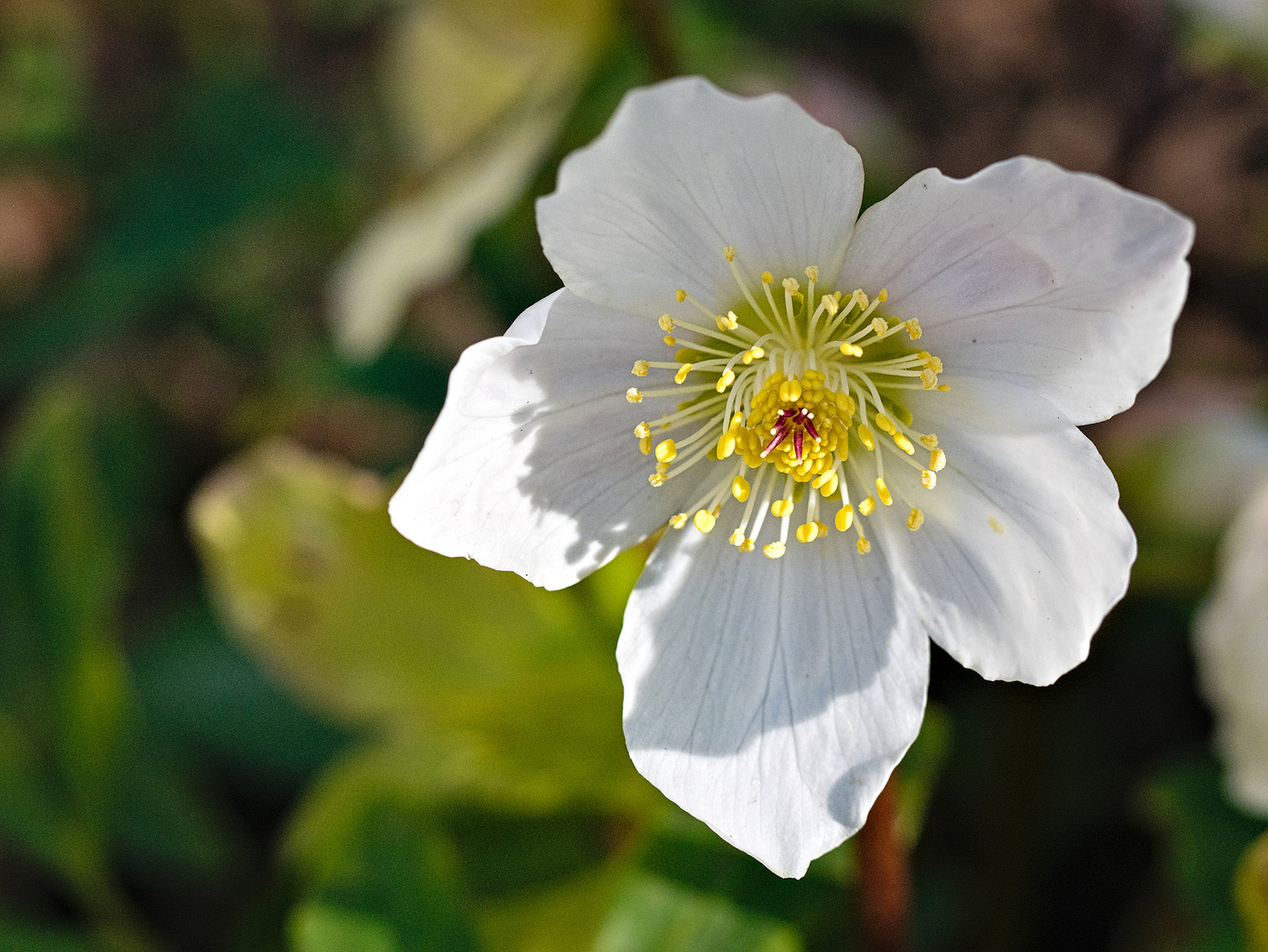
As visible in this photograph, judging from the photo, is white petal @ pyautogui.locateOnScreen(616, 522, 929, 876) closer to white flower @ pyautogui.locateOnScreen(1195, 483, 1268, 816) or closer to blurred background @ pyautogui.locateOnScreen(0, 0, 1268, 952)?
blurred background @ pyautogui.locateOnScreen(0, 0, 1268, 952)

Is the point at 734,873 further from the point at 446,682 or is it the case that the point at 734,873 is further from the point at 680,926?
the point at 446,682

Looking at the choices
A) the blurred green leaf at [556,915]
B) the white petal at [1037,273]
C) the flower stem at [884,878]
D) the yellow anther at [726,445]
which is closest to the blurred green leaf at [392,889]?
the blurred green leaf at [556,915]

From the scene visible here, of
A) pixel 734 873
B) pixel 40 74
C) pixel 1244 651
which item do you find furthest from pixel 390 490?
pixel 40 74

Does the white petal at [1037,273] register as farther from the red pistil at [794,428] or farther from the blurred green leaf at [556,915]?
the blurred green leaf at [556,915]

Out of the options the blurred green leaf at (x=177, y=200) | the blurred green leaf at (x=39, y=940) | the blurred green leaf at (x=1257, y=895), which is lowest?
the blurred green leaf at (x=1257, y=895)

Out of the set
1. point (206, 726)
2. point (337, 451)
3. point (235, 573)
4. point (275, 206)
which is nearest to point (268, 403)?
point (337, 451)

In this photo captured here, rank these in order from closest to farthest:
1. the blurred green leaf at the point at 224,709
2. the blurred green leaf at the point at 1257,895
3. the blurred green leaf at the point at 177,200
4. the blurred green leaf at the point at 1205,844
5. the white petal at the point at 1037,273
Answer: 1. the white petal at the point at 1037,273
2. the blurred green leaf at the point at 1257,895
3. the blurred green leaf at the point at 1205,844
4. the blurred green leaf at the point at 224,709
5. the blurred green leaf at the point at 177,200

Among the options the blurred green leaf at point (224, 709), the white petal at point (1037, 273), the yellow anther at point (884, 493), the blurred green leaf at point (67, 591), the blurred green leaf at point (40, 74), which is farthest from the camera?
the blurred green leaf at point (40, 74)

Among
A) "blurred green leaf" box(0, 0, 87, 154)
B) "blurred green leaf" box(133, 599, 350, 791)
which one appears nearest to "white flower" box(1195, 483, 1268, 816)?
"blurred green leaf" box(133, 599, 350, 791)
